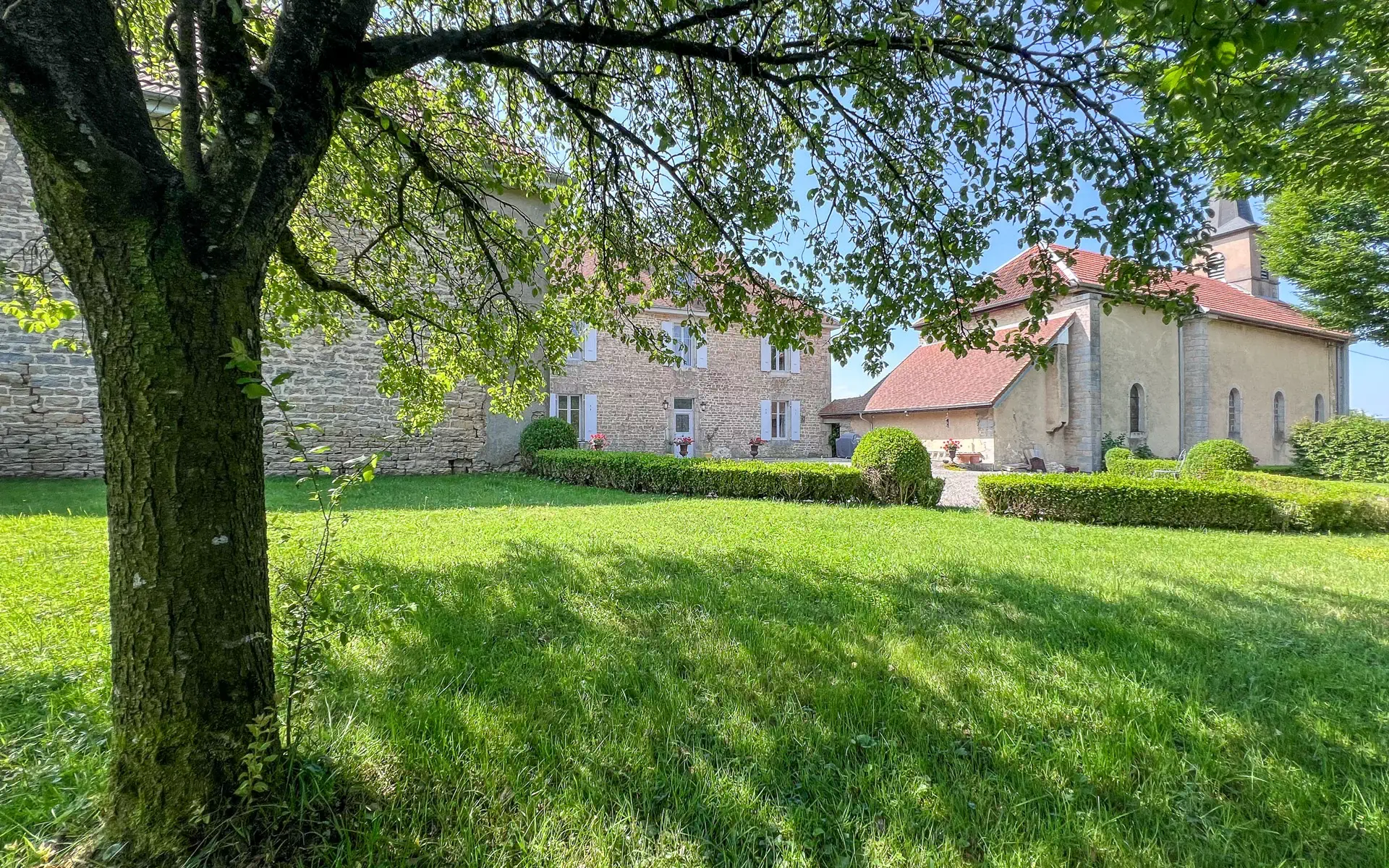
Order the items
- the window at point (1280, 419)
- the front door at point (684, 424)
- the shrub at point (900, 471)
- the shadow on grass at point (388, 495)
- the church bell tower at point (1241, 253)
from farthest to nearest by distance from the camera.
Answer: the church bell tower at point (1241, 253), the window at point (1280, 419), the front door at point (684, 424), the shrub at point (900, 471), the shadow on grass at point (388, 495)

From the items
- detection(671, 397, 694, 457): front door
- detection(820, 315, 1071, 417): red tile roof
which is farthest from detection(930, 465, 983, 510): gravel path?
detection(671, 397, 694, 457): front door

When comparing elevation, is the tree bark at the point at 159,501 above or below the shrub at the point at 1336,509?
above

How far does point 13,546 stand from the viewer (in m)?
4.46

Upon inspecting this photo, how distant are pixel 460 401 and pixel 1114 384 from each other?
20.3 m

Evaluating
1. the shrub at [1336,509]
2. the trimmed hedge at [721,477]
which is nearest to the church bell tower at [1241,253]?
the shrub at [1336,509]

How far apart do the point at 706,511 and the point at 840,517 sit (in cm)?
204

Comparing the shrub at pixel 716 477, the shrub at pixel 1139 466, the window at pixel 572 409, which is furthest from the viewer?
the window at pixel 572 409

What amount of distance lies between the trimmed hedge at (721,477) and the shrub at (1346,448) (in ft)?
48.9

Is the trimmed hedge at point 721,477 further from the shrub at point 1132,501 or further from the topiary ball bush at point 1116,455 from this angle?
the topiary ball bush at point 1116,455

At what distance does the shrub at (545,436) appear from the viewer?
14117 millimetres

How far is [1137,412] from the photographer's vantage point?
17.1 meters

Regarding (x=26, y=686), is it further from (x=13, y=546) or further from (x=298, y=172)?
(x=13, y=546)

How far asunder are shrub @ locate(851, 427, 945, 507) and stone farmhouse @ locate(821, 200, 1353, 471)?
8.05 meters

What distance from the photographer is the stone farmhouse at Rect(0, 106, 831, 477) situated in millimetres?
9594
